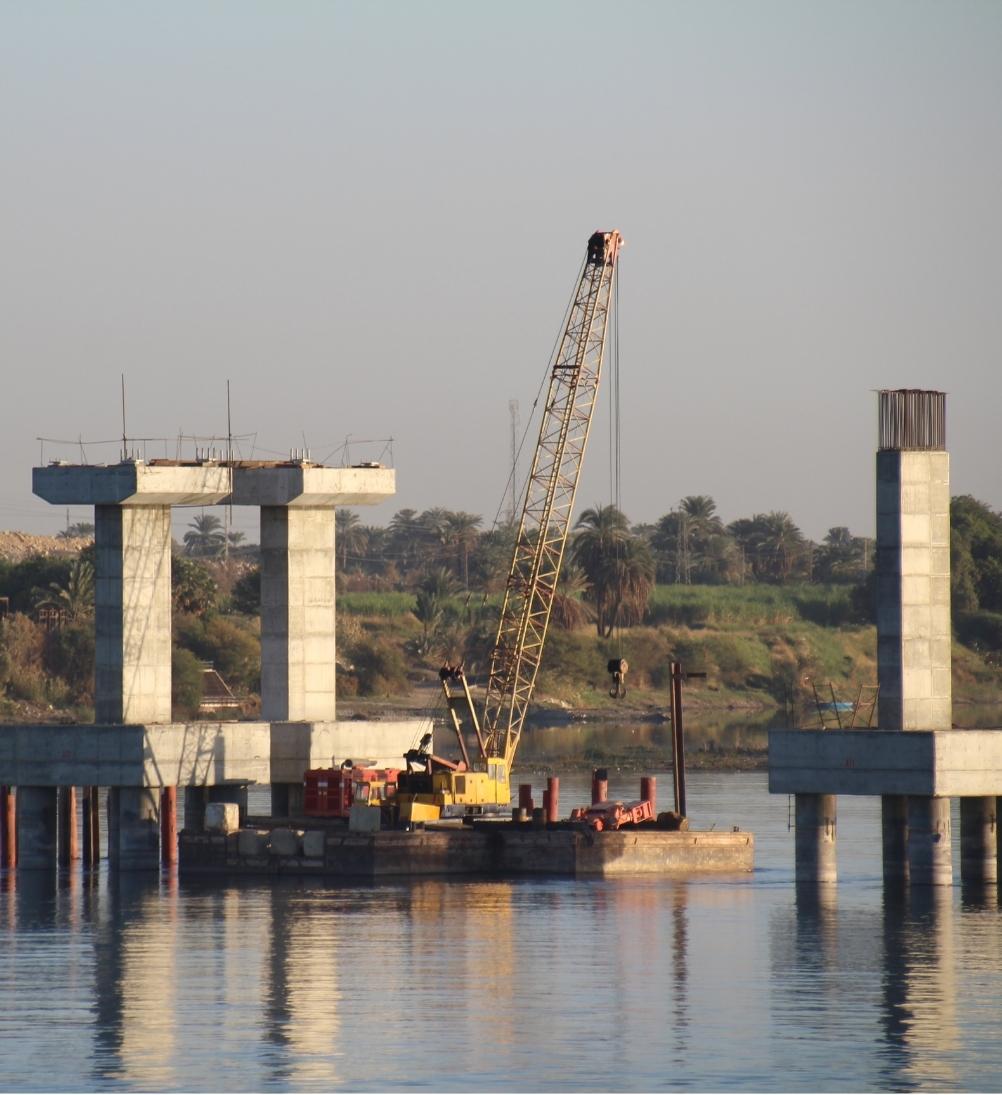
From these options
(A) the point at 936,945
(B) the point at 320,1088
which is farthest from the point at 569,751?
(B) the point at 320,1088

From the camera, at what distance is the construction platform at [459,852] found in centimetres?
9300

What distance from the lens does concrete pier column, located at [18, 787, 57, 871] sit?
316ft

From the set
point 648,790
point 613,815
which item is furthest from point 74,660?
point 613,815

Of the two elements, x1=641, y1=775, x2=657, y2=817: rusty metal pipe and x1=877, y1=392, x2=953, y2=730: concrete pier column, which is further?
x1=641, y1=775, x2=657, y2=817: rusty metal pipe

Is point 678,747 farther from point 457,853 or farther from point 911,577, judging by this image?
point 911,577

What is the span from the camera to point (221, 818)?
93.7 metres

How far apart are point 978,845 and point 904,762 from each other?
6365 millimetres

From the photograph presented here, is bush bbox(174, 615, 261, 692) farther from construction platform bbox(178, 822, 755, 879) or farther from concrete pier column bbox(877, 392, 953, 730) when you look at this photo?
concrete pier column bbox(877, 392, 953, 730)

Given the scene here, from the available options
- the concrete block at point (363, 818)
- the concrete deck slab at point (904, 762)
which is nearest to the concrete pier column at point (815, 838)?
the concrete deck slab at point (904, 762)

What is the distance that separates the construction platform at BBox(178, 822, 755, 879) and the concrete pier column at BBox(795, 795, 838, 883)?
772cm

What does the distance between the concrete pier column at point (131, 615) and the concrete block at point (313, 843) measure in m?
5.90

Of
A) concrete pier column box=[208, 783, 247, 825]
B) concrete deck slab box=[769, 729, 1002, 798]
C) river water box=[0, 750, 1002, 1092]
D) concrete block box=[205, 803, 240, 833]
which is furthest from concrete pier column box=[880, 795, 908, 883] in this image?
concrete pier column box=[208, 783, 247, 825]

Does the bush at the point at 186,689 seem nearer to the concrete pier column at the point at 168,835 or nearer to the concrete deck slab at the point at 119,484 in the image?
the concrete pier column at the point at 168,835

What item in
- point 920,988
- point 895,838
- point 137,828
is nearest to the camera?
point 920,988
